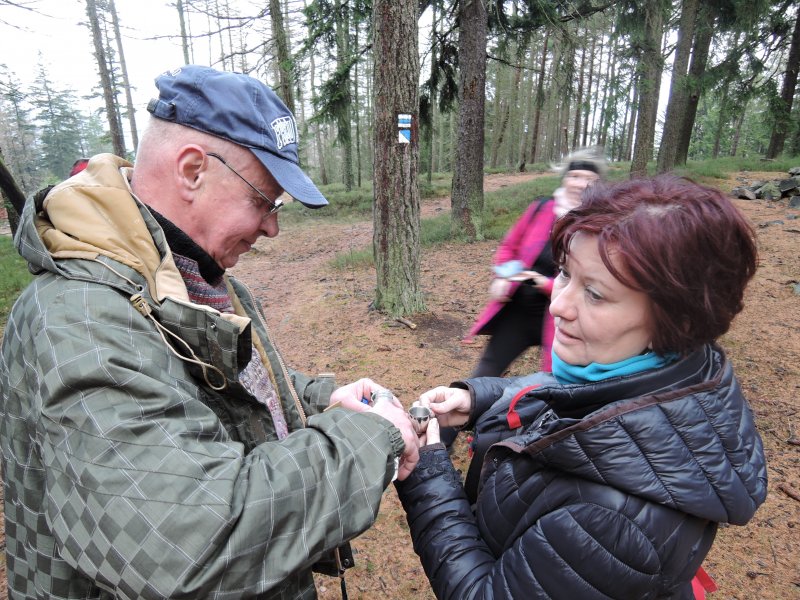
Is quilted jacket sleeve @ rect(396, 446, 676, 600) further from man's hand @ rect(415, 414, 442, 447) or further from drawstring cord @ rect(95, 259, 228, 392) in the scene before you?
drawstring cord @ rect(95, 259, 228, 392)

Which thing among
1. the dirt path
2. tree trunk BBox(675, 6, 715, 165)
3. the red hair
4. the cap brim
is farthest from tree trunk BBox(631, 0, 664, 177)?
the cap brim

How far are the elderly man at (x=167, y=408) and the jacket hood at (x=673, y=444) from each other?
507mm

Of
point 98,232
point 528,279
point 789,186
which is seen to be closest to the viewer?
point 98,232

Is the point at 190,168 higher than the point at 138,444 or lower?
higher

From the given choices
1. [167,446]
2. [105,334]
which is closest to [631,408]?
[167,446]

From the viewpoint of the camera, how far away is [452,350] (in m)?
5.13

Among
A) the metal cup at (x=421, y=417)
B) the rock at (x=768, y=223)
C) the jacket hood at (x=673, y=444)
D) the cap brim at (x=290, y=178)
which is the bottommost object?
the rock at (x=768, y=223)

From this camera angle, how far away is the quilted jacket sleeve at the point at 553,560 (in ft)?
3.57

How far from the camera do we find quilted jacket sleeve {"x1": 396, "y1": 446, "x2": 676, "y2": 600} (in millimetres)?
1089

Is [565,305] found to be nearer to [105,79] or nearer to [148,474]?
[148,474]

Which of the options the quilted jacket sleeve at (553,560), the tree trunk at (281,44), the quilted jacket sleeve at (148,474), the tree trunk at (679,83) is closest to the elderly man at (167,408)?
the quilted jacket sleeve at (148,474)

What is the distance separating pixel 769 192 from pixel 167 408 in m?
14.4

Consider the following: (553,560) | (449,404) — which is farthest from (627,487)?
(449,404)

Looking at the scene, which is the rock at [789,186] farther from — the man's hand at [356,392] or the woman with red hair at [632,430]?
the man's hand at [356,392]
